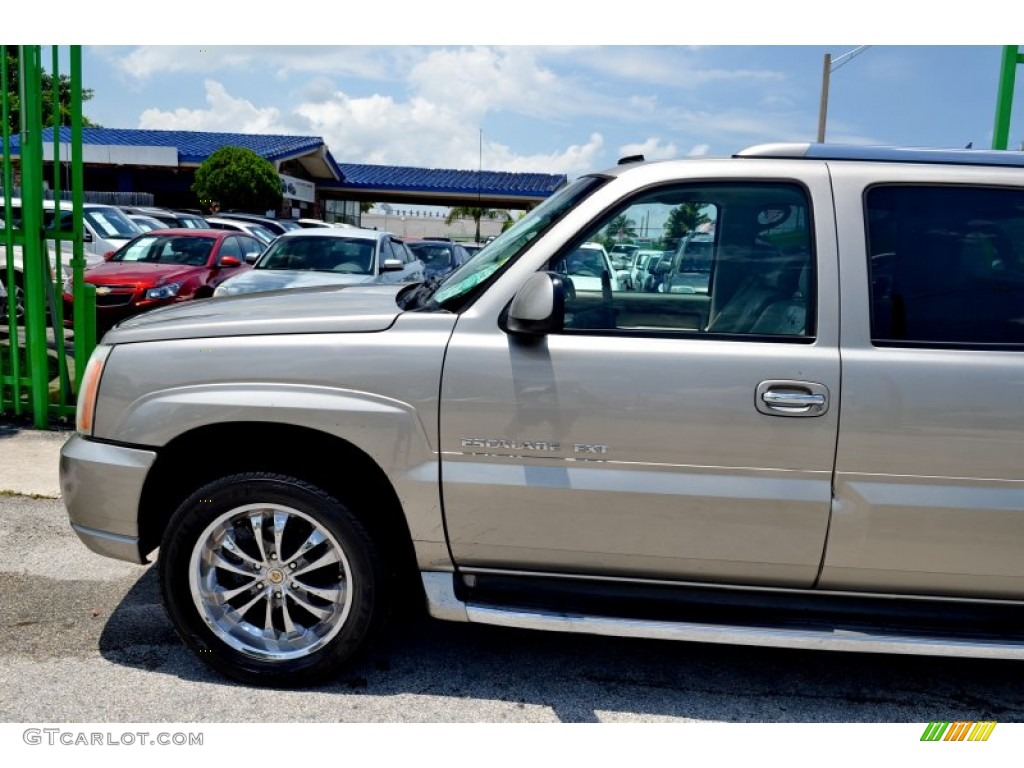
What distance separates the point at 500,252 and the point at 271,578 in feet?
4.98

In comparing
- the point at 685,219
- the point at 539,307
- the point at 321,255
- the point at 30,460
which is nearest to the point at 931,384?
the point at 685,219

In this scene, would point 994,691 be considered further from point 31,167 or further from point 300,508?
point 31,167

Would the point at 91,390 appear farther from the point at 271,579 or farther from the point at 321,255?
the point at 321,255

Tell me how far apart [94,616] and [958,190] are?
394 cm

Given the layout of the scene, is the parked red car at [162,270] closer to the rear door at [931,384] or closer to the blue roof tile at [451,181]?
the rear door at [931,384]

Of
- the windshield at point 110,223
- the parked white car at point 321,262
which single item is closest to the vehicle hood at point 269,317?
the parked white car at point 321,262

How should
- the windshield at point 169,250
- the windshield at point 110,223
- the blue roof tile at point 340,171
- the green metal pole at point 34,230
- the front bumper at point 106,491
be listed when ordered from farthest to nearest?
1. the blue roof tile at point 340,171
2. the windshield at point 110,223
3. the windshield at point 169,250
4. the green metal pole at point 34,230
5. the front bumper at point 106,491

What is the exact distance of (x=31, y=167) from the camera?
6.88 metres

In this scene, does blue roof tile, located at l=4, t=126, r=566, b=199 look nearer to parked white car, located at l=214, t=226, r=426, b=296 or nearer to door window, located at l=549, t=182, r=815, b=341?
parked white car, located at l=214, t=226, r=426, b=296

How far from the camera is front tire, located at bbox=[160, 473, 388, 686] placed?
330 cm

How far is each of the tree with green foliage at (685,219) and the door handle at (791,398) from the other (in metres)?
0.63

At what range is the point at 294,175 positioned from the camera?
46688 millimetres

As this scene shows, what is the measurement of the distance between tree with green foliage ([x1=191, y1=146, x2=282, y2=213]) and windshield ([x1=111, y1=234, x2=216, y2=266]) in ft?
74.3

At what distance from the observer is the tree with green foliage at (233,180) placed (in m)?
34.9
